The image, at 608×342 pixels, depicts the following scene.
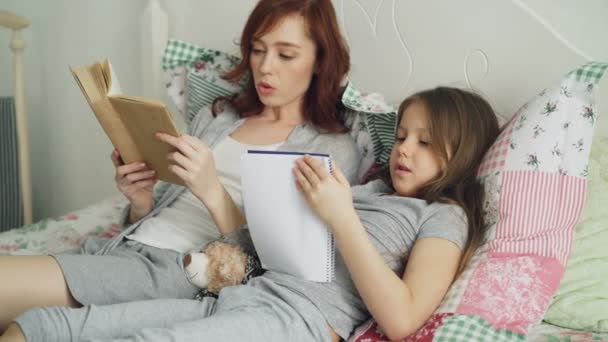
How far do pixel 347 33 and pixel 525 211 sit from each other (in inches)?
27.0

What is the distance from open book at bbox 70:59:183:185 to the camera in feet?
3.08

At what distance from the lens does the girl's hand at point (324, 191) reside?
33.7 inches

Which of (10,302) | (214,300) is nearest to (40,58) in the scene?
(10,302)

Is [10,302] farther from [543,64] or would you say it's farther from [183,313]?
[543,64]

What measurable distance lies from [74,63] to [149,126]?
1.19 meters

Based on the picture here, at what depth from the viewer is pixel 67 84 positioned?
2.03 m

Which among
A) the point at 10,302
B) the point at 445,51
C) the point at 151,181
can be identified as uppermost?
→ the point at 445,51

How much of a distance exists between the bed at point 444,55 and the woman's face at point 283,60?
237 mm

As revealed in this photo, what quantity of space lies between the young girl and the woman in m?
0.14

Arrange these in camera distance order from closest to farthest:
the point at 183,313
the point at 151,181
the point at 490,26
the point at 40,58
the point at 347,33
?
the point at 183,313
the point at 151,181
the point at 490,26
the point at 347,33
the point at 40,58

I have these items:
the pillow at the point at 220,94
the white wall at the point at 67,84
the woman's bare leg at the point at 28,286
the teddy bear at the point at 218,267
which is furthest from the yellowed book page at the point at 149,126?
the white wall at the point at 67,84

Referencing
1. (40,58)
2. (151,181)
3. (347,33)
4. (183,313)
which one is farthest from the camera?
(40,58)

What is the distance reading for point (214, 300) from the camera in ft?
3.05

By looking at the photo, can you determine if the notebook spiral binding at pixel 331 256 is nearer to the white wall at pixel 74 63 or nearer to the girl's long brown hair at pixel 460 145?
the girl's long brown hair at pixel 460 145
